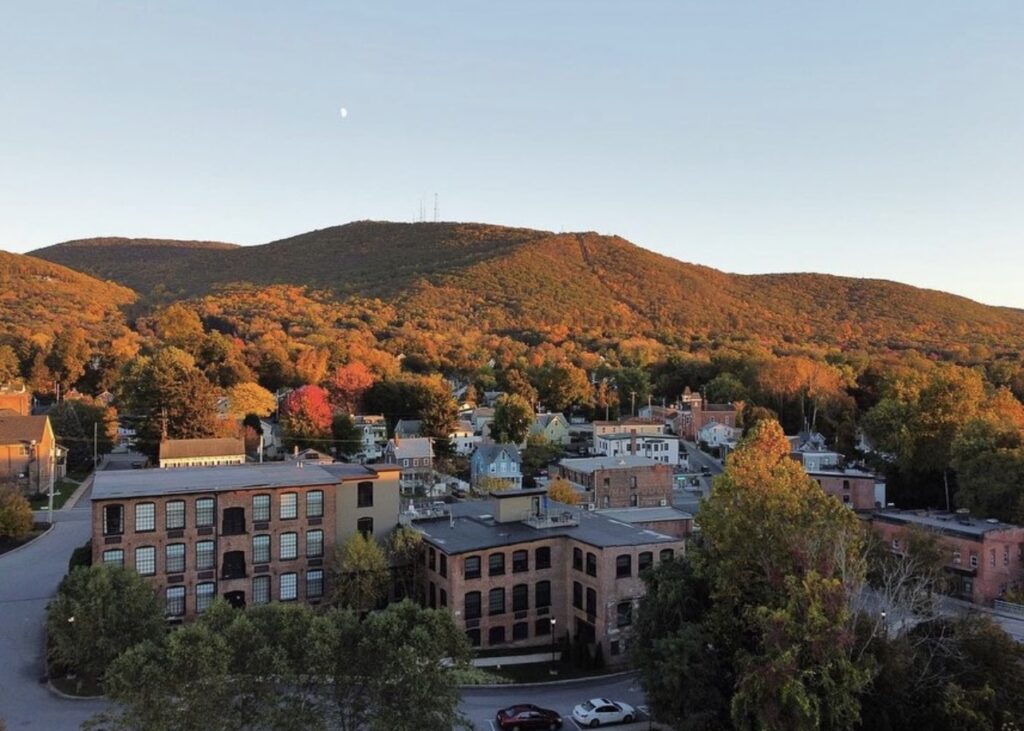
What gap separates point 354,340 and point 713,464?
179 ft

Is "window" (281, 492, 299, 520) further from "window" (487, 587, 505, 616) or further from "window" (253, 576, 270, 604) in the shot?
"window" (487, 587, 505, 616)

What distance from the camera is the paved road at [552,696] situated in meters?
30.5

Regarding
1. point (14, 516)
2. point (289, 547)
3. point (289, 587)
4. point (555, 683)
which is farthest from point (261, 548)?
point (14, 516)

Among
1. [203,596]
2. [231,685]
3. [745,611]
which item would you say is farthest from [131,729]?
[745,611]

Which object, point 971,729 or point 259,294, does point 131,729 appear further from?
point 259,294

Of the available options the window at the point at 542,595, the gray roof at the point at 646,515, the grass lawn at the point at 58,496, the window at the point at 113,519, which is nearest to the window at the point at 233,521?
the window at the point at 113,519

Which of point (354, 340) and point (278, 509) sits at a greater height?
point (354, 340)

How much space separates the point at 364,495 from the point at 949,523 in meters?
36.7

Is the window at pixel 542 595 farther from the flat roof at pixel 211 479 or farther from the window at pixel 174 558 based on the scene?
the window at pixel 174 558

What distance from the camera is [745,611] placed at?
27.2 meters

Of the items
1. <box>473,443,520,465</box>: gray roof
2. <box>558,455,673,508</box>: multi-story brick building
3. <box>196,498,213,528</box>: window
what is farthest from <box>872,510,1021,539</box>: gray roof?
<box>196,498,213,528</box>: window

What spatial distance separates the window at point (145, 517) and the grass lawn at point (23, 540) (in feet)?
56.8

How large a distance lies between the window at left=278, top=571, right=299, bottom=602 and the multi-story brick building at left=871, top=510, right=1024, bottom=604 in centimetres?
3286

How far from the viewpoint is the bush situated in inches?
1864
